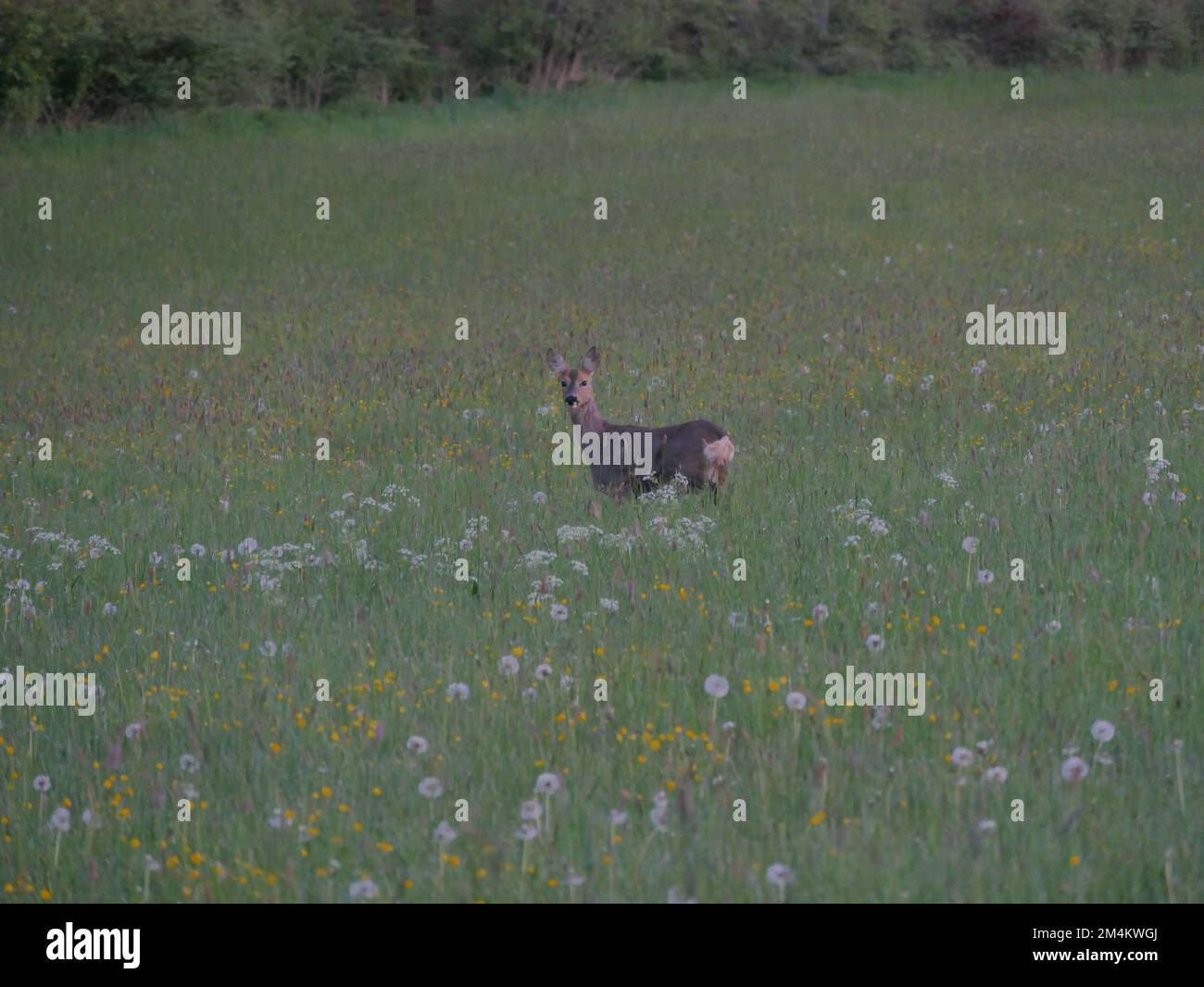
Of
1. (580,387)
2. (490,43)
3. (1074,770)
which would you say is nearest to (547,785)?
(1074,770)

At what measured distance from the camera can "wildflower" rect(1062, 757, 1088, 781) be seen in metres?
5.54

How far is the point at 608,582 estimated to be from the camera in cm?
864

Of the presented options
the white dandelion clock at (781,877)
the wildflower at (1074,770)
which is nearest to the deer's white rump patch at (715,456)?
the wildflower at (1074,770)

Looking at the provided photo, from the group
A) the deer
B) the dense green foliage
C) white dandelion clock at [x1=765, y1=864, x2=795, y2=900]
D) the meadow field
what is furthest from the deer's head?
the dense green foliage

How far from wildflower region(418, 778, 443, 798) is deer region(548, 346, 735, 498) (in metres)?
5.26

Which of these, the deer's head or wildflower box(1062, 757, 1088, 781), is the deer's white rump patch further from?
wildflower box(1062, 757, 1088, 781)

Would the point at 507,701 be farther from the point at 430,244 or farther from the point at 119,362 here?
the point at 430,244

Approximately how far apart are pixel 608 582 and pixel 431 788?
9.90 ft

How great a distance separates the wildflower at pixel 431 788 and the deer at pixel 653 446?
17.2 feet

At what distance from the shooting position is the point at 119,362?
18.5 m

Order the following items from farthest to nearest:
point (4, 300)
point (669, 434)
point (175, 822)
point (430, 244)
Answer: point (430, 244)
point (4, 300)
point (669, 434)
point (175, 822)
